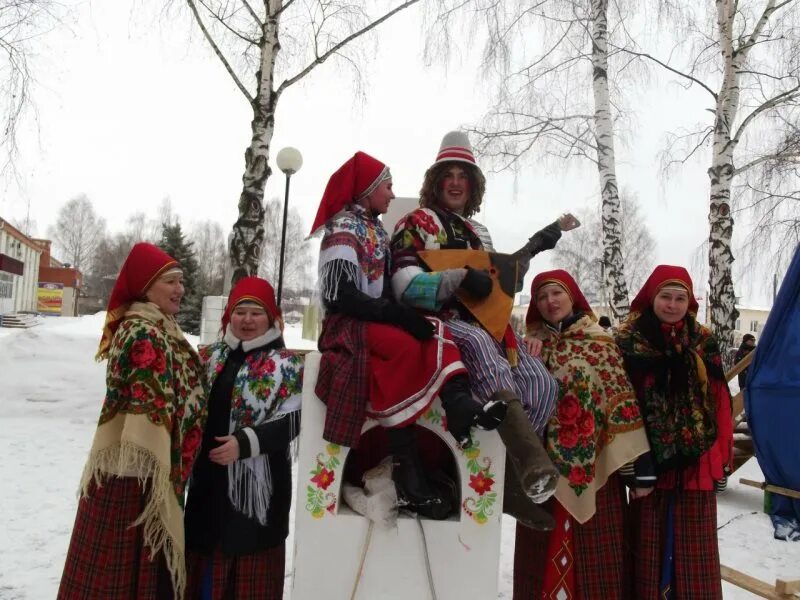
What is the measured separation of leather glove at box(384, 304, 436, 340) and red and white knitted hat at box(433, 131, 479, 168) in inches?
32.2

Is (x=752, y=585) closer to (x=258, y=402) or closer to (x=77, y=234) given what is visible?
(x=258, y=402)

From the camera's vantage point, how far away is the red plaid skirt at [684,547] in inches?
105

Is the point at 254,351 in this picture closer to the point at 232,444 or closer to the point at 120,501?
the point at 232,444

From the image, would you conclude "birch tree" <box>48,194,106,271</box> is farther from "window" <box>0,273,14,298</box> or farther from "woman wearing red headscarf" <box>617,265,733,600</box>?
"woman wearing red headscarf" <box>617,265,733,600</box>

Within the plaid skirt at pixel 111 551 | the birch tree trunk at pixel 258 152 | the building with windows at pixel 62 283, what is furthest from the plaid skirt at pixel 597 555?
the building with windows at pixel 62 283

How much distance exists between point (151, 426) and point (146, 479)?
0.22m

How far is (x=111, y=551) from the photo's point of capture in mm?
2221

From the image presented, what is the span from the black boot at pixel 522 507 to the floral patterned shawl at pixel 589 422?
0.93 ft

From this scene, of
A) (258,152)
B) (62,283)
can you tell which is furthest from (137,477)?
(62,283)

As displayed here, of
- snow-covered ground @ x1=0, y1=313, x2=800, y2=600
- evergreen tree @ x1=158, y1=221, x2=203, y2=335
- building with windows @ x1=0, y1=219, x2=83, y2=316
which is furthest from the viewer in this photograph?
building with windows @ x1=0, y1=219, x2=83, y2=316

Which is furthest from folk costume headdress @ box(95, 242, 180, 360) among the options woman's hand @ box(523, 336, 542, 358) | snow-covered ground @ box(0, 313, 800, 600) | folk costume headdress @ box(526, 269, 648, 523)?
snow-covered ground @ box(0, 313, 800, 600)

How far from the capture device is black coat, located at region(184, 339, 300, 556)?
7.62 ft

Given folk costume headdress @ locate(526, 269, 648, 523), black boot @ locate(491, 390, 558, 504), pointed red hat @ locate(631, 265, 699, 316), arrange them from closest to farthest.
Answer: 1. black boot @ locate(491, 390, 558, 504)
2. folk costume headdress @ locate(526, 269, 648, 523)
3. pointed red hat @ locate(631, 265, 699, 316)

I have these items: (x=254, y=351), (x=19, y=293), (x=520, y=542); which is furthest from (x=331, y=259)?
(x=19, y=293)
